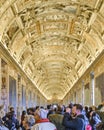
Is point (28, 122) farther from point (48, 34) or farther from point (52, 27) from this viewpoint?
point (48, 34)

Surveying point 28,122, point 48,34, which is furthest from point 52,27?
point 28,122

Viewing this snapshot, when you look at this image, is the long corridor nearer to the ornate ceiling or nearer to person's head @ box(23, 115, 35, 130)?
the ornate ceiling

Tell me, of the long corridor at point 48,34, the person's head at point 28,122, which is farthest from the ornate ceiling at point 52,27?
the person's head at point 28,122

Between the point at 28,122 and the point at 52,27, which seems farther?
the point at 52,27

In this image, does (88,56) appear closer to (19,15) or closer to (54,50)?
(54,50)

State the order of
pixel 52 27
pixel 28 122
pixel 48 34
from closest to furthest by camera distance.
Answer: pixel 28 122 < pixel 52 27 < pixel 48 34

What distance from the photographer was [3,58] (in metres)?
26.1

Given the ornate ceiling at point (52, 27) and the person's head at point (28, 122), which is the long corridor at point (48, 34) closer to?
the ornate ceiling at point (52, 27)

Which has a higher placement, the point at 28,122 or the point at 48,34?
the point at 48,34

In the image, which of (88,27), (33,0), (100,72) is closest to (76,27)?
(88,27)

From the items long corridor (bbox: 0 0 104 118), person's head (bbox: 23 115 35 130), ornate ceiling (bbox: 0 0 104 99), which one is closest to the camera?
person's head (bbox: 23 115 35 130)

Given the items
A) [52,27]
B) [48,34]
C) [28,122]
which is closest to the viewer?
[28,122]

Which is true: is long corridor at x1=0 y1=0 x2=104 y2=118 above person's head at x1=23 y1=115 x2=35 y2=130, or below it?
above

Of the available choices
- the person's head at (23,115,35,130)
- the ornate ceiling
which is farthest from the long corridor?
the person's head at (23,115,35,130)
